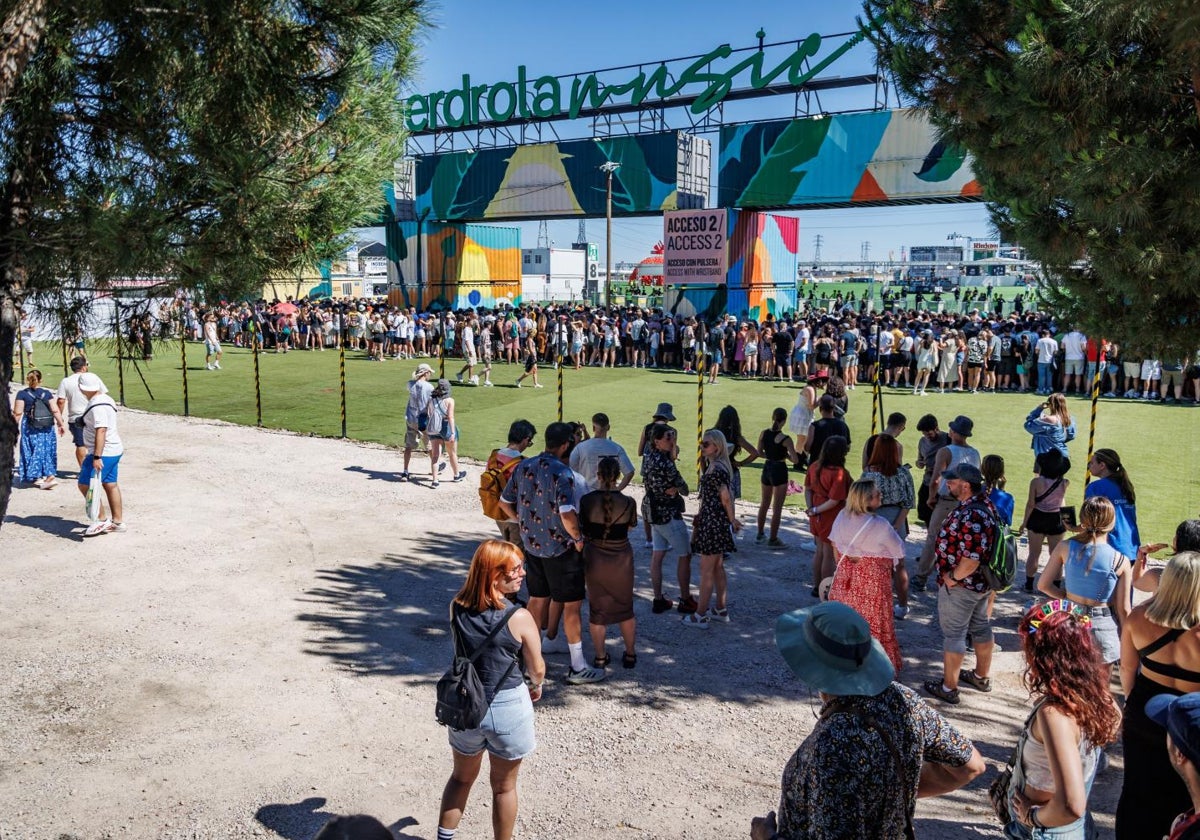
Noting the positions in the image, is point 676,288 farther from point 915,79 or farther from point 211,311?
point 211,311

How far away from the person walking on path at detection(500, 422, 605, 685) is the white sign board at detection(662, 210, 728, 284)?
25.8 metres

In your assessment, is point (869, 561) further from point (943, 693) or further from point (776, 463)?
point (776, 463)

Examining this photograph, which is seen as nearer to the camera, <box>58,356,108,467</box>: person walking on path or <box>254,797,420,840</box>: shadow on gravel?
<box>254,797,420,840</box>: shadow on gravel

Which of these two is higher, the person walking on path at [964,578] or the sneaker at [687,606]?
the person walking on path at [964,578]

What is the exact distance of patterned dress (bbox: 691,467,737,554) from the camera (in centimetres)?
732

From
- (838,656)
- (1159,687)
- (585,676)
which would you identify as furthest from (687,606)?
(838,656)

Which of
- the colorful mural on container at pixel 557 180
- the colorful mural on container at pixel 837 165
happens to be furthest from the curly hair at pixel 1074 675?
the colorful mural on container at pixel 557 180

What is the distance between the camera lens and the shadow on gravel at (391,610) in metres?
7.00

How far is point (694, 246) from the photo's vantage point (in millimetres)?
31984

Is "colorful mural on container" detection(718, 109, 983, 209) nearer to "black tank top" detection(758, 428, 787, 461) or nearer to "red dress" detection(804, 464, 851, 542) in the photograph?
"black tank top" detection(758, 428, 787, 461)

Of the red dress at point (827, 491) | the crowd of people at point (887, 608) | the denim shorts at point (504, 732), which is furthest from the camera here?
the red dress at point (827, 491)

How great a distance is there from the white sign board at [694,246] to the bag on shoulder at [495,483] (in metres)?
25.0

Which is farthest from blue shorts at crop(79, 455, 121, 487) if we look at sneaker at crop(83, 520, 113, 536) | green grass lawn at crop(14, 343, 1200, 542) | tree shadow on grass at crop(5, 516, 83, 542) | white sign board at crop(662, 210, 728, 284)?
white sign board at crop(662, 210, 728, 284)

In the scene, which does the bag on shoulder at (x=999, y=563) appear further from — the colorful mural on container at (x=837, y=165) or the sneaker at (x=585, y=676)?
the colorful mural on container at (x=837, y=165)
